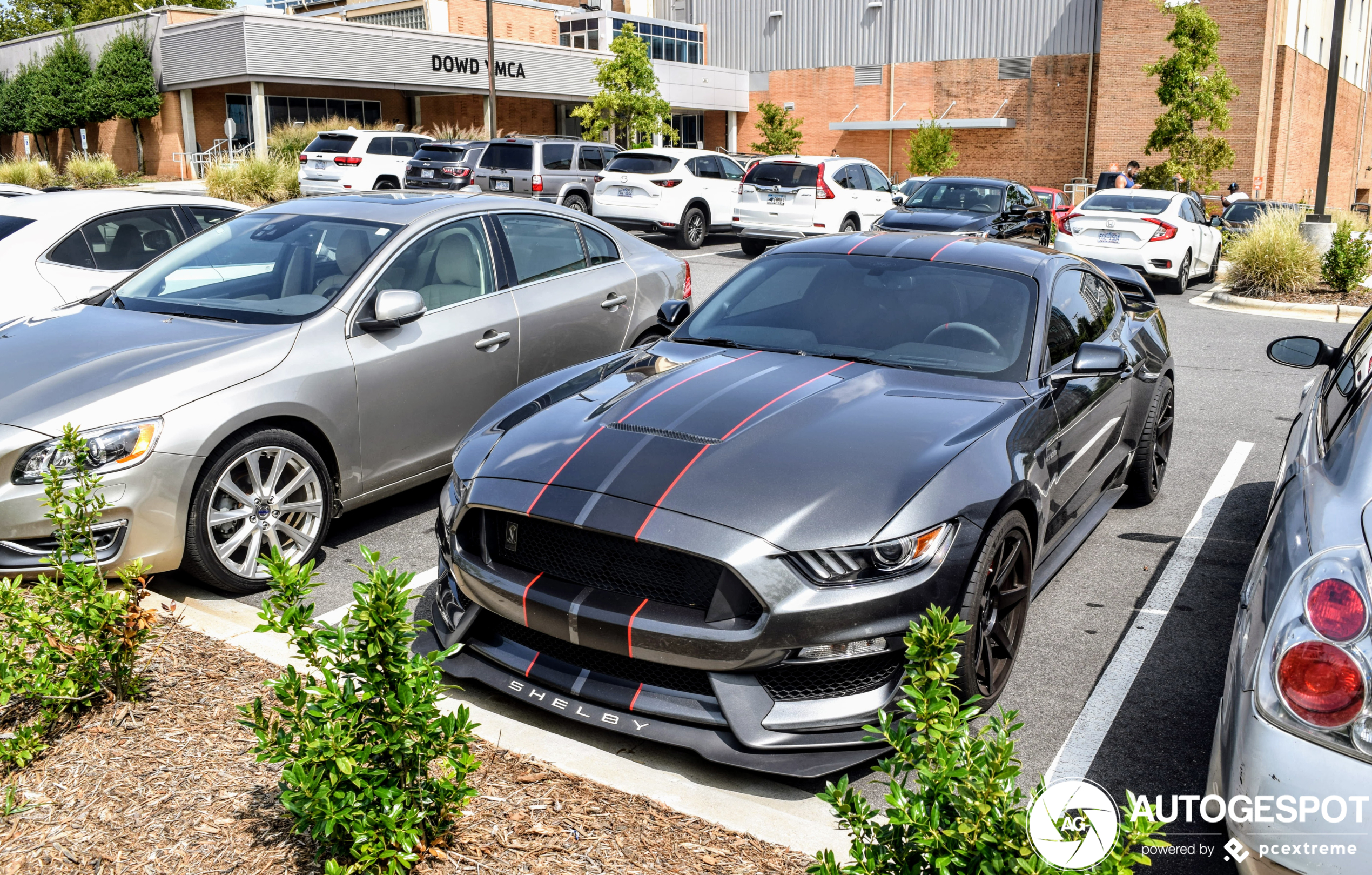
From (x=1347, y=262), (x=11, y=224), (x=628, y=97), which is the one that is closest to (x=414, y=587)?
(x=11, y=224)

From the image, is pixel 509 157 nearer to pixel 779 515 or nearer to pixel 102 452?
pixel 102 452

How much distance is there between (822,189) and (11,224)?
1330 cm

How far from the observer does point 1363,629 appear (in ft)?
7.61

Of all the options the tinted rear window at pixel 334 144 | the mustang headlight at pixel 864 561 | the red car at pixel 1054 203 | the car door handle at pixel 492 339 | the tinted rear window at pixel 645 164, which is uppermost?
the tinted rear window at pixel 334 144

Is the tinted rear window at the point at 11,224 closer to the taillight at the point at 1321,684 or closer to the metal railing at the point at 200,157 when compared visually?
the taillight at the point at 1321,684

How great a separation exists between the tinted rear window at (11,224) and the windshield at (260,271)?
282cm

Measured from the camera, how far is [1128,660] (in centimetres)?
442

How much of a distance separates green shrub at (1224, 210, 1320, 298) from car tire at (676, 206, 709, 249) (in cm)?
915

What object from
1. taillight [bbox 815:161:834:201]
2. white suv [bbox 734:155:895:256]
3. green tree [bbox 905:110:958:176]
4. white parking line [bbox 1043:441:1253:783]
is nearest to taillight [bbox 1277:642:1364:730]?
white parking line [bbox 1043:441:1253:783]

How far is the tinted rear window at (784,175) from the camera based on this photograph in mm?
18953

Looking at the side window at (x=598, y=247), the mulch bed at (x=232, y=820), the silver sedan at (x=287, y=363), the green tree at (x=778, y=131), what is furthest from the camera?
the green tree at (x=778, y=131)

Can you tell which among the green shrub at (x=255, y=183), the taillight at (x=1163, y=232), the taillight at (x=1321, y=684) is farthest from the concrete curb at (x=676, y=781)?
the green shrub at (x=255, y=183)

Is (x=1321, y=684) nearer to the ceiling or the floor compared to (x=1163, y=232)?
nearer to the floor

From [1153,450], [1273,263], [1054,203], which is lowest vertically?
[1153,450]
